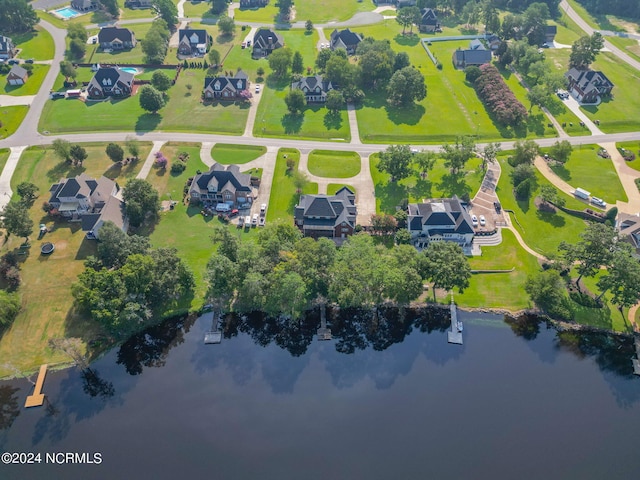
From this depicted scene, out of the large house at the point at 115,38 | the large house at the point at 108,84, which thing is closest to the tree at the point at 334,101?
the large house at the point at 108,84

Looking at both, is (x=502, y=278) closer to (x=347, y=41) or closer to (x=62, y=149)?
(x=62, y=149)

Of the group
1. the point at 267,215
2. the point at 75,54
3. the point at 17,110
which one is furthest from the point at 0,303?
the point at 75,54

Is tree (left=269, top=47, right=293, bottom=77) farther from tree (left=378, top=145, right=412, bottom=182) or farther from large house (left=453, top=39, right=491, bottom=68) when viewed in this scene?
tree (left=378, top=145, right=412, bottom=182)

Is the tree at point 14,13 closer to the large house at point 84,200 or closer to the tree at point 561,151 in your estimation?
the large house at point 84,200

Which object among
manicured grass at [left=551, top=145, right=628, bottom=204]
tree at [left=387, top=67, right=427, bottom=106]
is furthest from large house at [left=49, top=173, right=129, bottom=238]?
manicured grass at [left=551, top=145, right=628, bottom=204]

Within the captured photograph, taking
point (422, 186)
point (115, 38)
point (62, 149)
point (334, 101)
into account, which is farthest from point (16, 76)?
point (422, 186)

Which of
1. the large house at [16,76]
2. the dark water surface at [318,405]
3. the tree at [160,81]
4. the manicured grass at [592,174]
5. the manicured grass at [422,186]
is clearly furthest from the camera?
the large house at [16,76]
